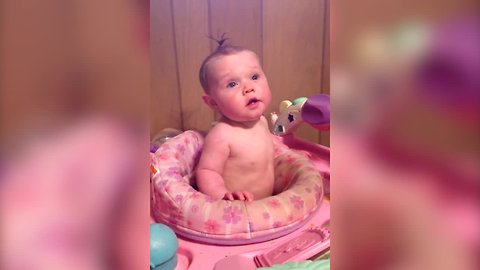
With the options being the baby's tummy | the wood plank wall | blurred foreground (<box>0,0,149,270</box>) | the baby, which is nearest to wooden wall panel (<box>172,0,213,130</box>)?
the wood plank wall

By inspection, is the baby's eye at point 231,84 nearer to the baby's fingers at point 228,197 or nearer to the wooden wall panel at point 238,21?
the baby's fingers at point 228,197

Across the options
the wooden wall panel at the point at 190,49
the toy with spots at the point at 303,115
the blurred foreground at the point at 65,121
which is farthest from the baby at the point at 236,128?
the blurred foreground at the point at 65,121

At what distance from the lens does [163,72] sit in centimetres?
145

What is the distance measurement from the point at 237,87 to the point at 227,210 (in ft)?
1.08

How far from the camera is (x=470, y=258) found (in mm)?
233

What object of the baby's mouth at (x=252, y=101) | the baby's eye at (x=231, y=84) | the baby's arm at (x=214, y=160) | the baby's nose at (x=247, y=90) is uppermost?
the baby's eye at (x=231, y=84)

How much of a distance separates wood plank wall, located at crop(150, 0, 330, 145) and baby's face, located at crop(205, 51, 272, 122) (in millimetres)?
373

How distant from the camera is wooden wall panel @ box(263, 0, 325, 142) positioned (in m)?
1.46

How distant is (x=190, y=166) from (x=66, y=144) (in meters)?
0.96

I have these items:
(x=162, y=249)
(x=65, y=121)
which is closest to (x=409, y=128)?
(x=65, y=121)

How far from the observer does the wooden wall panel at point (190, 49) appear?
4.66ft

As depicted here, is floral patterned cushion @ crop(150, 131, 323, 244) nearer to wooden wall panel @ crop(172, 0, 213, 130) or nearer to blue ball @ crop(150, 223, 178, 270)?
blue ball @ crop(150, 223, 178, 270)

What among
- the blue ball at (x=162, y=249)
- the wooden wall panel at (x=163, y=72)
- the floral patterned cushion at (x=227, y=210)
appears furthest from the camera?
the wooden wall panel at (x=163, y=72)

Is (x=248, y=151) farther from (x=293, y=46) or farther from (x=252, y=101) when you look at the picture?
(x=293, y=46)
